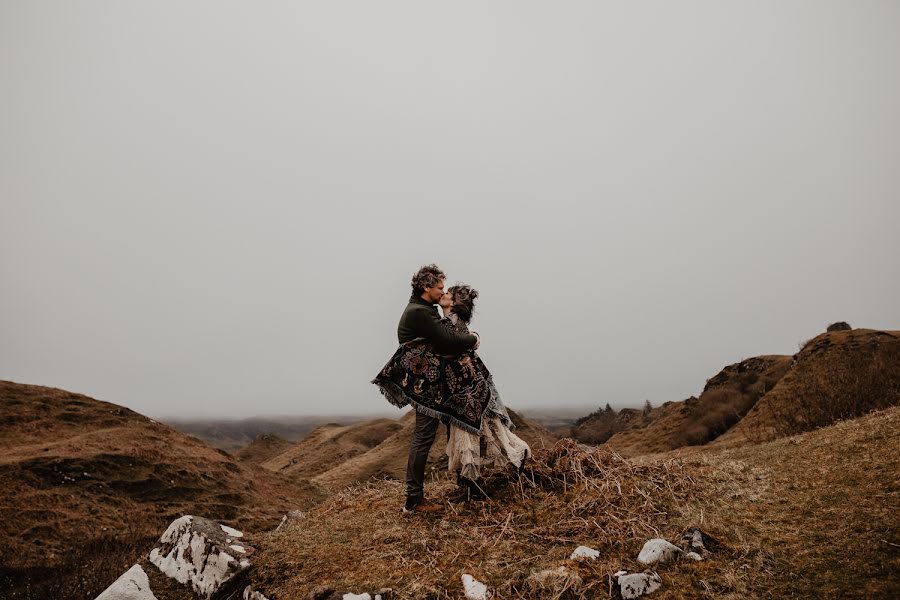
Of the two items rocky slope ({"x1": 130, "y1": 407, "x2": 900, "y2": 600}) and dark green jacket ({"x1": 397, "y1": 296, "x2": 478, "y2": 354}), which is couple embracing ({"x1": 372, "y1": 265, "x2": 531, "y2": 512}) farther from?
rocky slope ({"x1": 130, "y1": 407, "x2": 900, "y2": 600})

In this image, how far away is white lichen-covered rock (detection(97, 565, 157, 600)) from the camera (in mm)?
4512

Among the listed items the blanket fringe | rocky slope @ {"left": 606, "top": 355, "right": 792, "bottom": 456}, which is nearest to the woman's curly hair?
the blanket fringe

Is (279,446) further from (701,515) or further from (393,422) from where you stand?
(701,515)

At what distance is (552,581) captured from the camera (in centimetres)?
367

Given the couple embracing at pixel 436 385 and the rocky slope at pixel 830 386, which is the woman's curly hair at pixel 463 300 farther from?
the rocky slope at pixel 830 386

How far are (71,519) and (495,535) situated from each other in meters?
7.94

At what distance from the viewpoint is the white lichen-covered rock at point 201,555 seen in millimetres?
4508

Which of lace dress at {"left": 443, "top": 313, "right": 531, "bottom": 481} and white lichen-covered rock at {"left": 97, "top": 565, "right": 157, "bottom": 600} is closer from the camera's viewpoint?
white lichen-covered rock at {"left": 97, "top": 565, "right": 157, "bottom": 600}

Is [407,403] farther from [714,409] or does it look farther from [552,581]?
[714,409]

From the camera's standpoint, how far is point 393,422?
1008 inches

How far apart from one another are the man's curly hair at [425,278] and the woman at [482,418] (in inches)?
9.9

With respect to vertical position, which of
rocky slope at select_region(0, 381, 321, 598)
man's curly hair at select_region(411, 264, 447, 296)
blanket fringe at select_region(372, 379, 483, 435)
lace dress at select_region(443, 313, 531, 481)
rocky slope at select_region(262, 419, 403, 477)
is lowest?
rocky slope at select_region(262, 419, 403, 477)

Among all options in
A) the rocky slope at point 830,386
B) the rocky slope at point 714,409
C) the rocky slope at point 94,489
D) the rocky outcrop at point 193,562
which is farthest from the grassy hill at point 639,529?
the rocky slope at point 714,409

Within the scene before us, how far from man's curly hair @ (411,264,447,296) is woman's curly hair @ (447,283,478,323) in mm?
343
